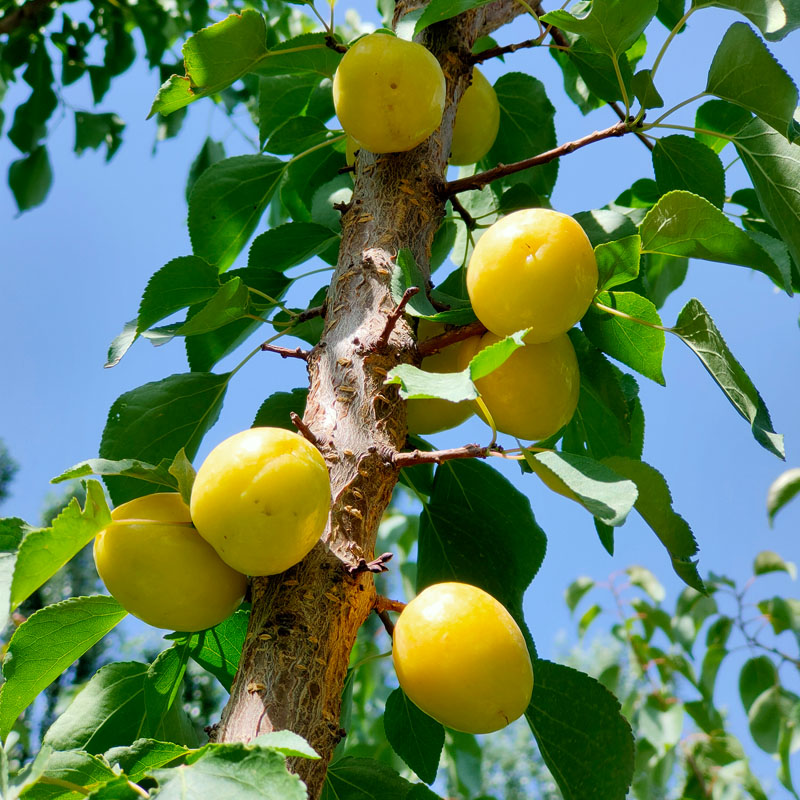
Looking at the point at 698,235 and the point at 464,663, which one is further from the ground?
the point at 698,235

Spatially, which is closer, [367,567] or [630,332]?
[367,567]

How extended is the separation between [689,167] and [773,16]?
196 mm

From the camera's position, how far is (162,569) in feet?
2.20

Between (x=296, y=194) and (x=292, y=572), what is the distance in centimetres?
79

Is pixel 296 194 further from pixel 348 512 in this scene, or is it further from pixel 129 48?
pixel 129 48

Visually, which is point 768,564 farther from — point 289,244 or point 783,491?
point 289,244

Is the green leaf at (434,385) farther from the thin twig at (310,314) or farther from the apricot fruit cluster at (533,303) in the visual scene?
the thin twig at (310,314)

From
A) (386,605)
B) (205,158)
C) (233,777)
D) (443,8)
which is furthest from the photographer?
(205,158)

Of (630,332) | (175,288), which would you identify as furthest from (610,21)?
(175,288)

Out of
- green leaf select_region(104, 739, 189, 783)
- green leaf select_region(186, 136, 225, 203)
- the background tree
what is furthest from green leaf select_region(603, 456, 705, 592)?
green leaf select_region(186, 136, 225, 203)

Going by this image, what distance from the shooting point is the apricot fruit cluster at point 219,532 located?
62cm

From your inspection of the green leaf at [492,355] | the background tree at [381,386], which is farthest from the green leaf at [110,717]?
the green leaf at [492,355]

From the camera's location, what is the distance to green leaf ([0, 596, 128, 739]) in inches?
28.8

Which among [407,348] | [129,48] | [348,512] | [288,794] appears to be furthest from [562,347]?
[129,48]
